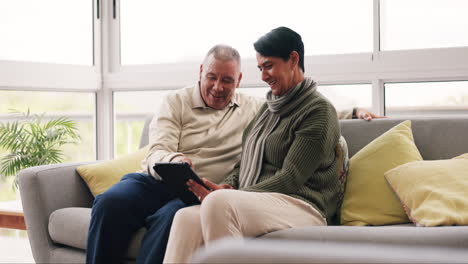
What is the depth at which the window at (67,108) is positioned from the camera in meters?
4.04

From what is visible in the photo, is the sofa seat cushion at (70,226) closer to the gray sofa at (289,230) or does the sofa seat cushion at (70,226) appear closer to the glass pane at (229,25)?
the gray sofa at (289,230)

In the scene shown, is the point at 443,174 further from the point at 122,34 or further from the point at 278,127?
the point at 122,34

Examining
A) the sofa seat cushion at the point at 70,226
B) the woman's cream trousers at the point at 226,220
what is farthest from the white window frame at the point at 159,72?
the woman's cream trousers at the point at 226,220

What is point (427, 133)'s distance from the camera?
2658 millimetres

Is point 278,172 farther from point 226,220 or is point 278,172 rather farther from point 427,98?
point 427,98

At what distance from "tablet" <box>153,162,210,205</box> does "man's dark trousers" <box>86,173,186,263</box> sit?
108 mm

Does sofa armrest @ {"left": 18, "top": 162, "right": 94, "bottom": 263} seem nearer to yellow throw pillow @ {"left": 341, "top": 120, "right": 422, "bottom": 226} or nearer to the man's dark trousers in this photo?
the man's dark trousers

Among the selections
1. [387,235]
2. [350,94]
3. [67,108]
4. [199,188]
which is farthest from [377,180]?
[67,108]

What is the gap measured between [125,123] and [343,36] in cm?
181

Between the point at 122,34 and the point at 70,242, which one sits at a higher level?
the point at 122,34

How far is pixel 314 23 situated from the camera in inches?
148

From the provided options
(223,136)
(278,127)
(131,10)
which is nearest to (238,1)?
(131,10)

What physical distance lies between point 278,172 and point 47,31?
250 cm

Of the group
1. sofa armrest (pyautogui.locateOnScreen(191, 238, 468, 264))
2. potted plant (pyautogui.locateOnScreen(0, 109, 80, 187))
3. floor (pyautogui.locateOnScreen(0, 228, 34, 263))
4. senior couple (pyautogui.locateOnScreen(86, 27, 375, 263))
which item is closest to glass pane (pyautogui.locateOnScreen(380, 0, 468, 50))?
senior couple (pyautogui.locateOnScreen(86, 27, 375, 263))
